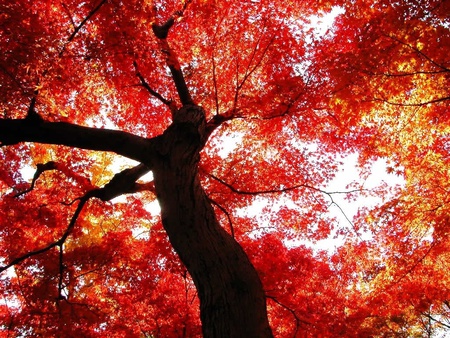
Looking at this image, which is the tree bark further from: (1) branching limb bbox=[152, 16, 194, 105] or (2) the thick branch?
(1) branching limb bbox=[152, 16, 194, 105]

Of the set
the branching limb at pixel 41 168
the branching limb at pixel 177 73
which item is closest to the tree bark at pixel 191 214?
the branching limb at pixel 41 168

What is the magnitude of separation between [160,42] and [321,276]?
9.57 meters

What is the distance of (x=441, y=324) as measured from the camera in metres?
17.3

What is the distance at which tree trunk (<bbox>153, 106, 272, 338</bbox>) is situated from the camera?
10.9 feet

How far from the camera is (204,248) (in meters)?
3.77

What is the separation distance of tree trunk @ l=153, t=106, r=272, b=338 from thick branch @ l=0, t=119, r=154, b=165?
35 cm

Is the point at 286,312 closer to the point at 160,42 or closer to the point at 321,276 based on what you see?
the point at 321,276

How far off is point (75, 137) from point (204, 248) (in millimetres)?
2269

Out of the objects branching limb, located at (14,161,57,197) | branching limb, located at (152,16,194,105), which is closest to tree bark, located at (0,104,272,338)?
branching limb, located at (14,161,57,197)

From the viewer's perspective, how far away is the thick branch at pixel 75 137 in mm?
4441

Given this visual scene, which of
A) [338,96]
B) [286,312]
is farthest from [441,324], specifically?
[338,96]

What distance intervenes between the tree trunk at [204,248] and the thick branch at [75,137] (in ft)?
1.14

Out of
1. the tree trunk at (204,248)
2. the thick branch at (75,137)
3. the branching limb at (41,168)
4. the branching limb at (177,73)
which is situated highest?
the branching limb at (177,73)

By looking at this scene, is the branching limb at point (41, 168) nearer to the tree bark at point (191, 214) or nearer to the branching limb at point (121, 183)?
the branching limb at point (121, 183)
